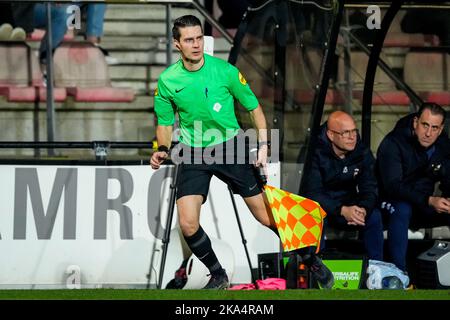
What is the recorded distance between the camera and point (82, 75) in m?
12.0

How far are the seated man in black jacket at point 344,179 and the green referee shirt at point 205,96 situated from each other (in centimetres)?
111

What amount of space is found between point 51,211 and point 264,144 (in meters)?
1.99

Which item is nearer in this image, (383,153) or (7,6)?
(383,153)

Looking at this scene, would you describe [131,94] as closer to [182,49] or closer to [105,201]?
[105,201]

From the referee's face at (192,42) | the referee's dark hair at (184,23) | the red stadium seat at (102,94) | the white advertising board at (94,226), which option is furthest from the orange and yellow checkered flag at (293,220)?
the red stadium seat at (102,94)

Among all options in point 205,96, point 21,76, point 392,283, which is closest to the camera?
point 205,96

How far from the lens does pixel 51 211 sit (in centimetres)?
968

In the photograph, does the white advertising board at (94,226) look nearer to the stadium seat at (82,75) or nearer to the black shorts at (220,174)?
the black shorts at (220,174)

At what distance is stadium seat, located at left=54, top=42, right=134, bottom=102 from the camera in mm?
11859

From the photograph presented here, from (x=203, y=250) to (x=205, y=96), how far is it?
102 centimetres

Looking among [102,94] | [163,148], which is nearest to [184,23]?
[163,148]

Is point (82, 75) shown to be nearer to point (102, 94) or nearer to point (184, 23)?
point (102, 94)

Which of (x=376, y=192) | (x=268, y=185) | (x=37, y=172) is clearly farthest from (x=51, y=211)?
(x=376, y=192)

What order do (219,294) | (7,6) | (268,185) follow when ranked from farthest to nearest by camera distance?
(7,6)
(268,185)
(219,294)
